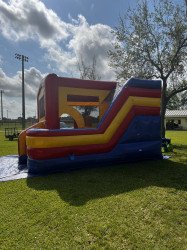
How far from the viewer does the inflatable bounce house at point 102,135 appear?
7.72m

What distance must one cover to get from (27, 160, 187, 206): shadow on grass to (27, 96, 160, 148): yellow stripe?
0.87 meters

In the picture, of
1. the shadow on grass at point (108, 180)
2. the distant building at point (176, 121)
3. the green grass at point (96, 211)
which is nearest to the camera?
the green grass at point (96, 211)

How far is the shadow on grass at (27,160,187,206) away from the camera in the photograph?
18.8 ft

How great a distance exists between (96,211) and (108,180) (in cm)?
205

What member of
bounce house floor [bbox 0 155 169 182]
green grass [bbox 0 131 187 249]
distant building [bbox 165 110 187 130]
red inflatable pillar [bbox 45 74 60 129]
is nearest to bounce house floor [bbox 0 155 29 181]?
bounce house floor [bbox 0 155 169 182]

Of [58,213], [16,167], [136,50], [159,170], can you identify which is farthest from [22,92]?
[58,213]

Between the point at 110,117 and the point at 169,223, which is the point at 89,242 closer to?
the point at 169,223

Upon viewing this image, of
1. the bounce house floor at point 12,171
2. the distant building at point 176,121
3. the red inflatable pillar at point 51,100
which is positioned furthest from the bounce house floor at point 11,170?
the distant building at point 176,121

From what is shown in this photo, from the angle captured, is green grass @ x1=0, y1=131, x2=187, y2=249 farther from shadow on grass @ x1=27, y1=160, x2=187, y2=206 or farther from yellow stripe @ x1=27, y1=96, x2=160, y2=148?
yellow stripe @ x1=27, y1=96, x2=160, y2=148

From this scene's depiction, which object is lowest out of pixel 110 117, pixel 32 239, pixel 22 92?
pixel 32 239

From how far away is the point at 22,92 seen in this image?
102 feet

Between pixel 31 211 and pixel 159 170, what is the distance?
4227mm

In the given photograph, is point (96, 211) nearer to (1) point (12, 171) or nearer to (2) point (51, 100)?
(2) point (51, 100)

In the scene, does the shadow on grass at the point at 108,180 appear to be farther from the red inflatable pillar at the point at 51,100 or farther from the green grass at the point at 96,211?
the red inflatable pillar at the point at 51,100
